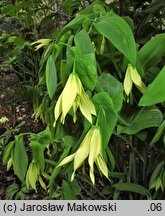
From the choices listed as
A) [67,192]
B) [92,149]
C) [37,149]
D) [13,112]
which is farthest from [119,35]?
[13,112]

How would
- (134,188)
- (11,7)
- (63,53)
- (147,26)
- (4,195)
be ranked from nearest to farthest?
1. (63,53)
2. (134,188)
3. (147,26)
4. (4,195)
5. (11,7)

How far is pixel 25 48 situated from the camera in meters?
2.16

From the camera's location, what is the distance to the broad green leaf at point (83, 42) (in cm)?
64

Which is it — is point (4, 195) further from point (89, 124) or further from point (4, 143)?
point (89, 124)

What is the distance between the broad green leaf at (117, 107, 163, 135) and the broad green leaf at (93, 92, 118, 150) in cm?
12

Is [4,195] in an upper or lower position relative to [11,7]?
lower

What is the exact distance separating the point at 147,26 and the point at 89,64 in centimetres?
64

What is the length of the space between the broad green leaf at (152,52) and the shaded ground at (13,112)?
100 cm

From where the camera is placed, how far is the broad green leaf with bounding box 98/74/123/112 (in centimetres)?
68

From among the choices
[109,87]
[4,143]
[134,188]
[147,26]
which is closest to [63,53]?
[109,87]

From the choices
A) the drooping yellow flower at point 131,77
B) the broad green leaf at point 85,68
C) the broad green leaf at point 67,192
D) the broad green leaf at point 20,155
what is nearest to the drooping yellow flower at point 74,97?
the broad green leaf at point 85,68

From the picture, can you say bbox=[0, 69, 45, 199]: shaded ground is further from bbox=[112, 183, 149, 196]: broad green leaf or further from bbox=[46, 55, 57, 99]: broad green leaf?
bbox=[46, 55, 57, 99]: broad green leaf

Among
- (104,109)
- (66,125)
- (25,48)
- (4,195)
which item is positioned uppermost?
(104,109)

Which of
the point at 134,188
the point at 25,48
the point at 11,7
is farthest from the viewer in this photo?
the point at 25,48
